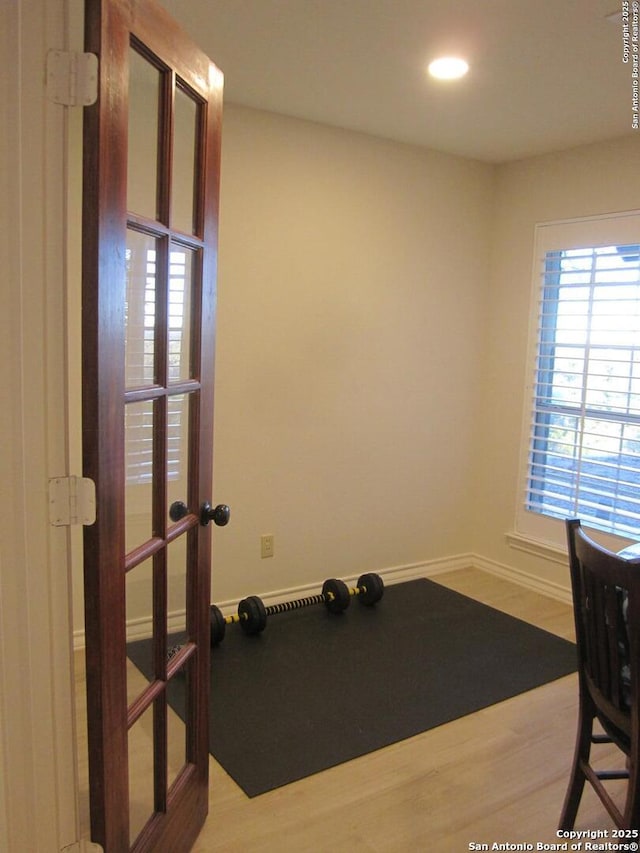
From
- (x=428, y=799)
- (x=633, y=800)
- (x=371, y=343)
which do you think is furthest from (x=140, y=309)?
(x=371, y=343)

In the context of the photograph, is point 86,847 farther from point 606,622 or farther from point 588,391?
point 588,391

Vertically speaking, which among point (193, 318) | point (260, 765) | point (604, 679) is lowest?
point (260, 765)

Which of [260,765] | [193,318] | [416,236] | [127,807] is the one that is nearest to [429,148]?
[416,236]

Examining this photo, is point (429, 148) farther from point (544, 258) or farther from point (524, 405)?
point (524, 405)

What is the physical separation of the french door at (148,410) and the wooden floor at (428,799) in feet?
0.69

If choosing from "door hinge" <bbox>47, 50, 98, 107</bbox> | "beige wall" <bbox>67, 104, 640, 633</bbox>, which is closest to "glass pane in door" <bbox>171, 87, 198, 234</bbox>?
"door hinge" <bbox>47, 50, 98, 107</bbox>

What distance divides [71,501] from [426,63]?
2.18 metres

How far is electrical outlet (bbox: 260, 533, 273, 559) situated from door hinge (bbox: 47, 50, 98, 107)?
2.60 m

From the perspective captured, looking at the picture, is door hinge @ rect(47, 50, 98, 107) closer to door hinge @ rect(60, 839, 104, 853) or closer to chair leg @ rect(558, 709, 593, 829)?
door hinge @ rect(60, 839, 104, 853)

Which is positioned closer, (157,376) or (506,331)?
(157,376)

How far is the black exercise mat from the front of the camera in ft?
7.98

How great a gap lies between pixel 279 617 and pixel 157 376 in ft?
7.30

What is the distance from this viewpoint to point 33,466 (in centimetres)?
129

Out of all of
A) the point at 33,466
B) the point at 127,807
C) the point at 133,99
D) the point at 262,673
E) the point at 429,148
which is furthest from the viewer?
the point at 429,148
